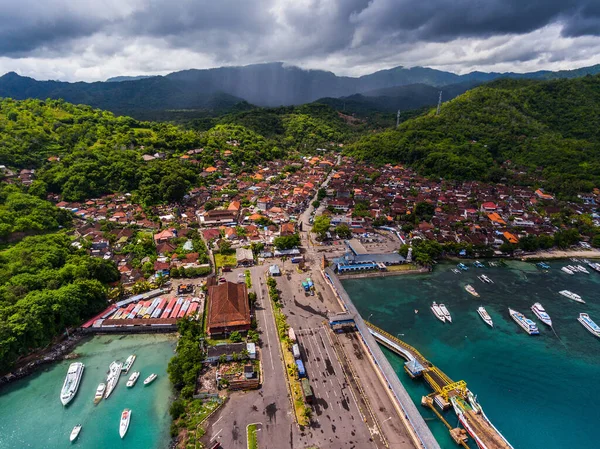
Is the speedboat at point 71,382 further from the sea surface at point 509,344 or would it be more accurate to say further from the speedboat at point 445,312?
the speedboat at point 445,312

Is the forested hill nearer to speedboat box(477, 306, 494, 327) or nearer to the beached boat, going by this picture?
the beached boat

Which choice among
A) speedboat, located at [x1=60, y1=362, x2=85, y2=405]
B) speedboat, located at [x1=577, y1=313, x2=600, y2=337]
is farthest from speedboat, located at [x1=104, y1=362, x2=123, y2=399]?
speedboat, located at [x1=577, y1=313, x2=600, y2=337]

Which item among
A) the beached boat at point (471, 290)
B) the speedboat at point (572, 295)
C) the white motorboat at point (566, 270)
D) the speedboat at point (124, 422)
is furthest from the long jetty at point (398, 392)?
the white motorboat at point (566, 270)

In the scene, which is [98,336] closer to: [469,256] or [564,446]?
[564,446]

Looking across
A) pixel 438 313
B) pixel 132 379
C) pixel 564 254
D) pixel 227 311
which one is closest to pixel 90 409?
pixel 132 379

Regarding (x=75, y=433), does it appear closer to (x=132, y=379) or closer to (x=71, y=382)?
(x=132, y=379)

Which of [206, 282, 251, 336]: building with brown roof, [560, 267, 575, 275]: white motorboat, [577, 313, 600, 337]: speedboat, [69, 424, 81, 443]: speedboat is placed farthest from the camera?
[560, 267, 575, 275]: white motorboat

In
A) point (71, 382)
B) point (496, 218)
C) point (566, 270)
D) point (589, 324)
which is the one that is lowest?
point (566, 270)
